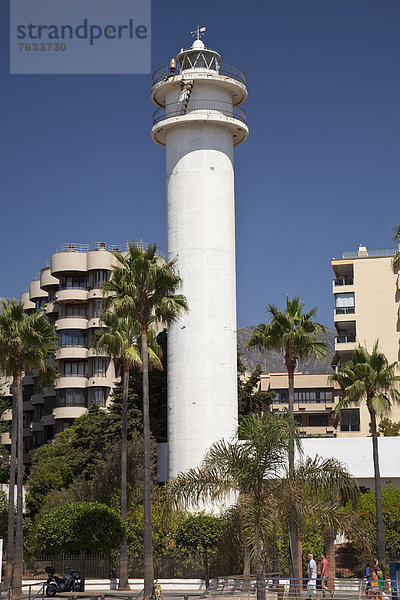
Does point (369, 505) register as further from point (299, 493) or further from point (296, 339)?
point (299, 493)

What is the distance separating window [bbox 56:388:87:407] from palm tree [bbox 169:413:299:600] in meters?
51.5

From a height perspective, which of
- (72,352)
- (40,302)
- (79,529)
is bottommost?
(79,529)

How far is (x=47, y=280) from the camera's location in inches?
3465

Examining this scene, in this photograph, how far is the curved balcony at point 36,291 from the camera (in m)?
91.8

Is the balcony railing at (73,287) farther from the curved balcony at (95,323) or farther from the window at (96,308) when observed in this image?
the curved balcony at (95,323)

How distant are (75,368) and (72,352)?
1892mm

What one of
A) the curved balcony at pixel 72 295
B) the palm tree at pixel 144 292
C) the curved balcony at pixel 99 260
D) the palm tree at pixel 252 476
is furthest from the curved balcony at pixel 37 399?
the palm tree at pixel 252 476

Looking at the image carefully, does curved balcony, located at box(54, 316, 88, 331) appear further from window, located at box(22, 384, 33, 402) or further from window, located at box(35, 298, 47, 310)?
window, located at box(22, 384, 33, 402)

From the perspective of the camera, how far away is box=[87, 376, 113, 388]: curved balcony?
82.2 metres

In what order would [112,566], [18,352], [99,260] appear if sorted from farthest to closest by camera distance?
[99,260], [112,566], [18,352]

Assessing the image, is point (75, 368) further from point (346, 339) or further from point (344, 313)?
Answer: point (344, 313)

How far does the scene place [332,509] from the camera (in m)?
29.7

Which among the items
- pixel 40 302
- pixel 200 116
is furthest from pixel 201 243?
pixel 40 302

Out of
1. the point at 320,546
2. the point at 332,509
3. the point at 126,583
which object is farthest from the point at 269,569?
the point at 332,509
